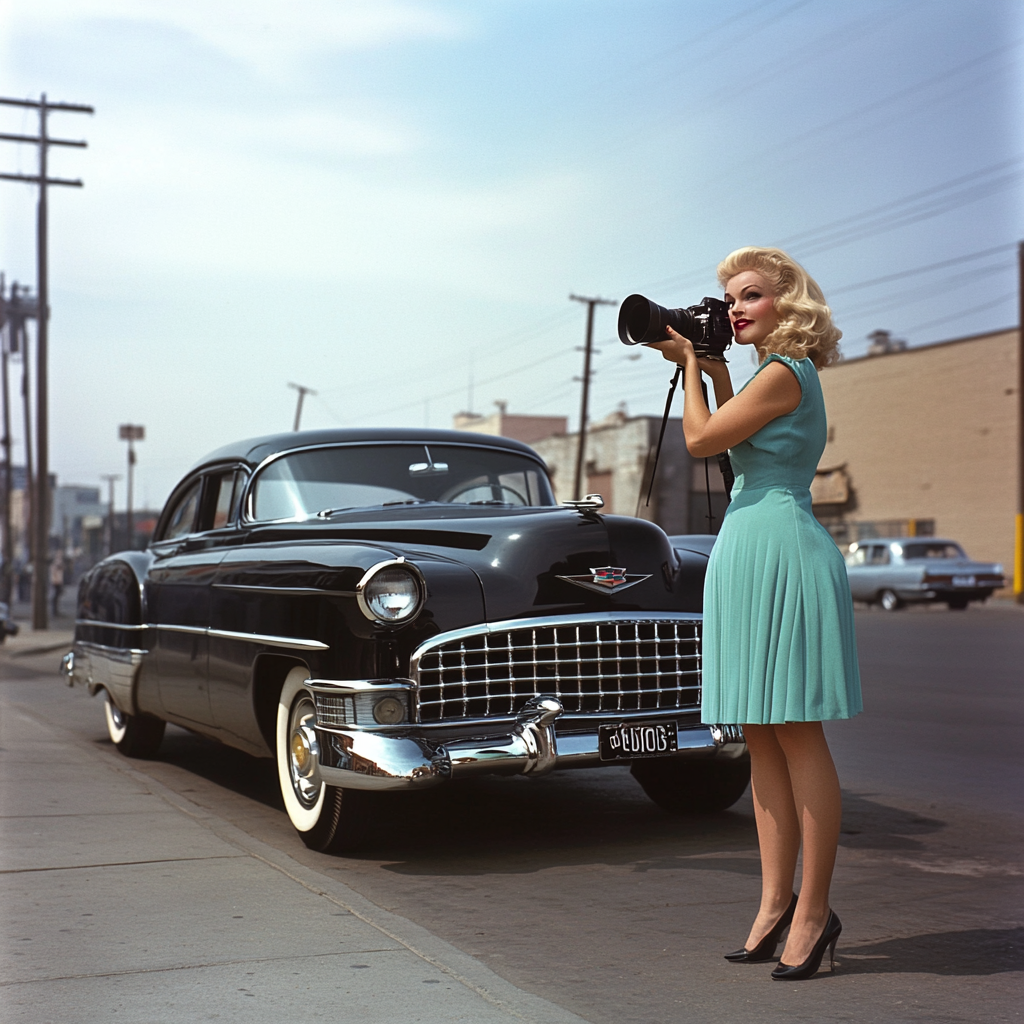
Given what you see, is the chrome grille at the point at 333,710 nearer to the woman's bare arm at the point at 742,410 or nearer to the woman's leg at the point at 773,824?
the woman's leg at the point at 773,824

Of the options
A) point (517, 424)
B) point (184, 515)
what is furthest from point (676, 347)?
point (517, 424)

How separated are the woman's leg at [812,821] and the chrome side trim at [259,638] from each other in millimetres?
2066

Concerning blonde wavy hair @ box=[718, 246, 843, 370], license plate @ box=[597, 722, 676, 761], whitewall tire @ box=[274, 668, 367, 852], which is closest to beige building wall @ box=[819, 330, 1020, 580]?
license plate @ box=[597, 722, 676, 761]

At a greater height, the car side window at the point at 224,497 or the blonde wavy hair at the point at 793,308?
the blonde wavy hair at the point at 793,308

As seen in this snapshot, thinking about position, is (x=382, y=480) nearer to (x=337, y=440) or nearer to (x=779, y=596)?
(x=337, y=440)

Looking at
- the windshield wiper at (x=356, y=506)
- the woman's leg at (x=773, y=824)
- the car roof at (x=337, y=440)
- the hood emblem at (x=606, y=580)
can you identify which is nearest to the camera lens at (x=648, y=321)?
the woman's leg at (x=773, y=824)

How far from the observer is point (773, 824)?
11.8 ft

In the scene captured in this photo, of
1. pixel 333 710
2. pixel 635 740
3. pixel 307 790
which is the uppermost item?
pixel 333 710

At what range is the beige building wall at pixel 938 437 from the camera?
3766cm

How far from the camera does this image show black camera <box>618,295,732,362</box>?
142 inches

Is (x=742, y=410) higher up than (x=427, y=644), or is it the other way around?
(x=742, y=410)

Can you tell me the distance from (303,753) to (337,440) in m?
1.98

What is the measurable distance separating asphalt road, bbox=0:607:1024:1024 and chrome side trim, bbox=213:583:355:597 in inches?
39.0

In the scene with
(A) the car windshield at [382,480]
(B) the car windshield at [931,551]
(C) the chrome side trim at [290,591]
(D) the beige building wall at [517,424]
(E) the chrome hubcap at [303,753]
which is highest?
(D) the beige building wall at [517,424]
